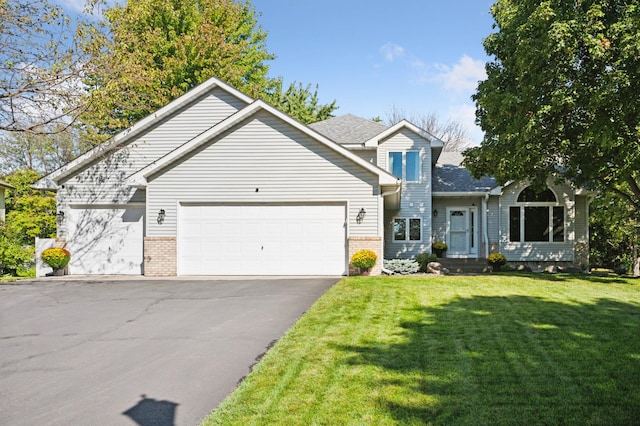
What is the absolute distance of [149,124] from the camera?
1655 centimetres

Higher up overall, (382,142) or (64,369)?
(382,142)

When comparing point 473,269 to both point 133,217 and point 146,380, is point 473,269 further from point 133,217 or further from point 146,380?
point 146,380

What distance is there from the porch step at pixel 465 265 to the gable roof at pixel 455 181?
10.3ft

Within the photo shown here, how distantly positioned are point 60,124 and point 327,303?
8256 mm

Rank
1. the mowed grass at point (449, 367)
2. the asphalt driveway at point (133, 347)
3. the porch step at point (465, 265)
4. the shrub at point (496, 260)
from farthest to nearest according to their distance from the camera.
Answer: the porch step at point (465, 265), the shrub at point (496, 260), the asphalt driveway at point (133, 347), the mowed grass at point (449, 367)

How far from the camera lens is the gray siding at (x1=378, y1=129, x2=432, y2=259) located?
64.0ft

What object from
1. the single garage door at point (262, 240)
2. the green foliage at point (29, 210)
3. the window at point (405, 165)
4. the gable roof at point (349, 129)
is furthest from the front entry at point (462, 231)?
the green foliage at point (29, 210)

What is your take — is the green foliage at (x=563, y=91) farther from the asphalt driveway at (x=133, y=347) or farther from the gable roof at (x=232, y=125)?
the asphalt driveway at (x=133, y=347)

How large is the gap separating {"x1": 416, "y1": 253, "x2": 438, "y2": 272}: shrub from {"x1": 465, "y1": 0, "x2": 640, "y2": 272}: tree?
4.29 m

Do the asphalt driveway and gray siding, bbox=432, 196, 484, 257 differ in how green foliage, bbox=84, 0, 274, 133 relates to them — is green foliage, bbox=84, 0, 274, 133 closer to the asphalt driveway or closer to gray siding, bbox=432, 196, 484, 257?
the asphalt driveway

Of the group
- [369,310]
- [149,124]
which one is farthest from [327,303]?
[149,124]

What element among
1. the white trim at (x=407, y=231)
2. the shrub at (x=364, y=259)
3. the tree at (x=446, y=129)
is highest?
the tree at (x=446, y=129)

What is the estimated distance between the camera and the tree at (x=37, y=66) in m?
9.92

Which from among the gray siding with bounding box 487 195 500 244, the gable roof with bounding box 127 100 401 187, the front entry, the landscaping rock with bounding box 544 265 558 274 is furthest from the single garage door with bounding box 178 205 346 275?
the landscaping rock with bounding box 544 265 558 274
